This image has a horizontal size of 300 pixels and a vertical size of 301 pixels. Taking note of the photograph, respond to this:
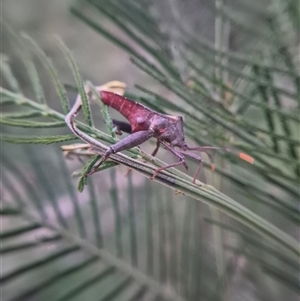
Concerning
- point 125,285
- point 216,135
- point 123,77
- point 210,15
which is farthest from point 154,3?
point 123,77

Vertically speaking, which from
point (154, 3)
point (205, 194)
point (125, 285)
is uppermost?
point (154, 3)

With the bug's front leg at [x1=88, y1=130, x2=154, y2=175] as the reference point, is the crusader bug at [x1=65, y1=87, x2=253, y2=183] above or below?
above

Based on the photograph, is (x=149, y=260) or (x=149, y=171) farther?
(x=149, y=260)

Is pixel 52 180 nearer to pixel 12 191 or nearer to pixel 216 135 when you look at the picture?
pixel 12 191
